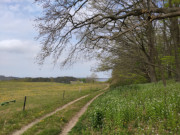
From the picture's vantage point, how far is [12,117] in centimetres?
757

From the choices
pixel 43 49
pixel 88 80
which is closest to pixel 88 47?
pixel 43 49

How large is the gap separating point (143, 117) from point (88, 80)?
2399 inches

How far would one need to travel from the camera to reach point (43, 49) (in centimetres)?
676

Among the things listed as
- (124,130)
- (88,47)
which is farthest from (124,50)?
(124,130)

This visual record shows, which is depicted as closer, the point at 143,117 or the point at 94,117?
the point at 143,117

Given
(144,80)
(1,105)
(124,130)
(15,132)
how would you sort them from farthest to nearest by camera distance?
(144,80)
(1,105)
(15,132)
(124,130)

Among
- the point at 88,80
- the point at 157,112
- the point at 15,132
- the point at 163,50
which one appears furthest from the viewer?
the point at 88,80

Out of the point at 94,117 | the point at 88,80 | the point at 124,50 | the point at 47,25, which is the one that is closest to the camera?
the point at 94,117

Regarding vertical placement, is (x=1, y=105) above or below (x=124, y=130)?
below

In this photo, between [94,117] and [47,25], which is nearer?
[94,117]

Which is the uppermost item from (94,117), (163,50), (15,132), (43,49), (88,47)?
(163,50)

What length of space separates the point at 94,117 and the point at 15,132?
3621mm

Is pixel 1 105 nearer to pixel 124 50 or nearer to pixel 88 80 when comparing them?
pixel 124 50

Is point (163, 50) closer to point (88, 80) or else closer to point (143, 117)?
point (143, 117)
